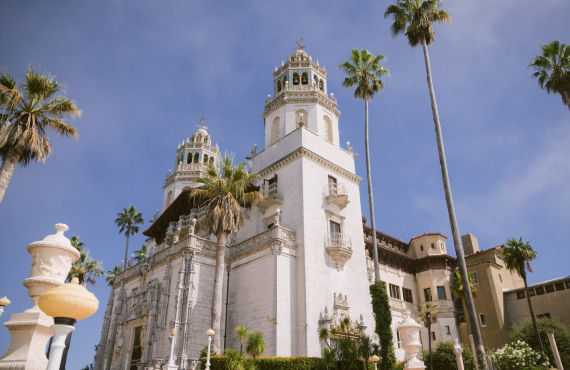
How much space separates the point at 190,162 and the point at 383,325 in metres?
32.9

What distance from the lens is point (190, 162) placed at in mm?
49875

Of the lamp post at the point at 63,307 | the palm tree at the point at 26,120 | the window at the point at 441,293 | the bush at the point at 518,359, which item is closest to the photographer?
the lamp post at the point at 63,307

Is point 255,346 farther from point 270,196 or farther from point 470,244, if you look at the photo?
point 470,244

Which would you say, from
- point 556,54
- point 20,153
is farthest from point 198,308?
point 556,54

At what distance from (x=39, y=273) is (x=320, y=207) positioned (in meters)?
25.4

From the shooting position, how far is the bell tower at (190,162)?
47816 mm

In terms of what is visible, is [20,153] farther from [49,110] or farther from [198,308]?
[198,308]

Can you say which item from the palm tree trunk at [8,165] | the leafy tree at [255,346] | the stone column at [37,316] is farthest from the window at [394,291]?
the stone column at [37,316]

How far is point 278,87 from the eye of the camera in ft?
A: 131

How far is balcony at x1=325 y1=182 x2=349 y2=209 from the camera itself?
106 ft

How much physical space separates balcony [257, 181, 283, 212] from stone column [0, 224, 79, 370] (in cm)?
2471

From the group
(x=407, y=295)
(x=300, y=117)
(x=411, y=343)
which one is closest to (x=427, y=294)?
(x=407, y=295)

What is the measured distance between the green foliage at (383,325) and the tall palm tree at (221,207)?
1016 centimetres

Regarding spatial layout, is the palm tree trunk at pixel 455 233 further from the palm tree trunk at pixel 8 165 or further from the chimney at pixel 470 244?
the chimney at pixel 470 244
